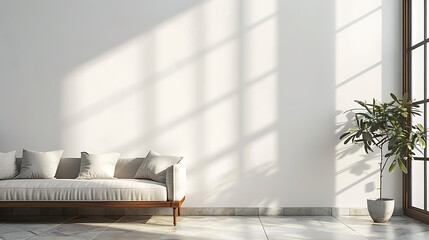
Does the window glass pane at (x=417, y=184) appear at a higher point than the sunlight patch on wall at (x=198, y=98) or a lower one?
lower

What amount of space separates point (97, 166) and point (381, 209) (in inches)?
128

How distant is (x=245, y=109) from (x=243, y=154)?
0.56 meters

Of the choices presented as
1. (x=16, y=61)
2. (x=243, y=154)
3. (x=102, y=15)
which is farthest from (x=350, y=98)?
(x=16, y=61)

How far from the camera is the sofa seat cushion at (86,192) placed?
5.18m

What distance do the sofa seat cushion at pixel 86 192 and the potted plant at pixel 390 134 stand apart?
2.33m

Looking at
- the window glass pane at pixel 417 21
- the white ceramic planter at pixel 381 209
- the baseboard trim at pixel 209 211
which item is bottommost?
the baseboard trim at pixel 209 211

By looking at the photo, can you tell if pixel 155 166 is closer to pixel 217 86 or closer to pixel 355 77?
pixel 217 86

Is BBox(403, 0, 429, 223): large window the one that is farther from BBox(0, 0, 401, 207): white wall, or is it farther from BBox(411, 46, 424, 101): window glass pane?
BBox(0, 0, 401, 207): white wall

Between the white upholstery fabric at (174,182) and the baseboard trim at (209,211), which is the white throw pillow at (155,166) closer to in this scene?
the white upholstery fabric at (174,182)

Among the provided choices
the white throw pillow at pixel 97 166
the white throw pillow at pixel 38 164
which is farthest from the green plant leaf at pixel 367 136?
the white throw pillow at pixel 38 164

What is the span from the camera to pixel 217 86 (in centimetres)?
608

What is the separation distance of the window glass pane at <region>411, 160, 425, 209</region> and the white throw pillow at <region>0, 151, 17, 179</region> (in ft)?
15.5

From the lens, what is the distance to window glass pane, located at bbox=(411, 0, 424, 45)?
5613 mm

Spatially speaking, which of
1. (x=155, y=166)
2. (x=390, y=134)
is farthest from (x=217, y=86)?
(x=390, y=134)
